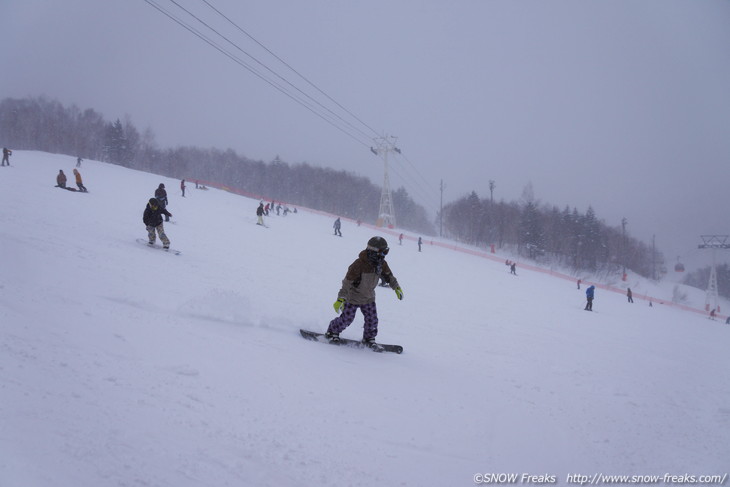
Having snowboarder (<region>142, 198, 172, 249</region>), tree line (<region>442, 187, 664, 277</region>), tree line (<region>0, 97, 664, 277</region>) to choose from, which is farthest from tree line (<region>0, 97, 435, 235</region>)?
snowboarder (<region>142, 198, 172, 249</region>)

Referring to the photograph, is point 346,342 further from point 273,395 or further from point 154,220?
point 154,220

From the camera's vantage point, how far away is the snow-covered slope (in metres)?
2.27

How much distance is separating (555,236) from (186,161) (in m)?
89.9

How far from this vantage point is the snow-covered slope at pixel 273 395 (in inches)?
89.4

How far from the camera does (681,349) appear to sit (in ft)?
41.0

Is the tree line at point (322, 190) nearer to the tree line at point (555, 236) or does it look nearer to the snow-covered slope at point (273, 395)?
the tree line at point (555, 236)

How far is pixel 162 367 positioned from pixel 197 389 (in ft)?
1.55

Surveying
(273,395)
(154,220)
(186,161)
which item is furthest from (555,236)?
(186,161)

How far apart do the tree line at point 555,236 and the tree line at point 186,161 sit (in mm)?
28936

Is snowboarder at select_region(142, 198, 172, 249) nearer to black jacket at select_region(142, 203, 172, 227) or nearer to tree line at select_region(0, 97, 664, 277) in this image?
black jacket at select_region(142, 203, 172, 227)

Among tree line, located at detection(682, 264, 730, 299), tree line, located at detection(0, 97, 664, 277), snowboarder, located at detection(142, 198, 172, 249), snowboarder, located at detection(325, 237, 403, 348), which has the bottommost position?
tree line, located at detection(682, 264, 730, 299)

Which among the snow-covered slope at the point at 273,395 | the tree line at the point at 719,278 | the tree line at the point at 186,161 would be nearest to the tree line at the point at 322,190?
the tree line at the point at 186,161

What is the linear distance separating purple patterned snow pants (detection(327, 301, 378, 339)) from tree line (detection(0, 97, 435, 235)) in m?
83.8

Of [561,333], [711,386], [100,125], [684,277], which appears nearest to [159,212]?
[561,333]
